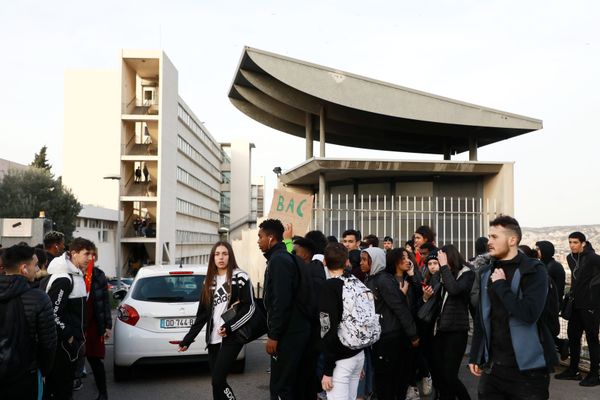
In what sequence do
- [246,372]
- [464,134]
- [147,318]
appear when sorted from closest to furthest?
1. [147,318]
2. [246,372]
3. [464,134]

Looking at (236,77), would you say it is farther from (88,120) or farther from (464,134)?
(88,120)

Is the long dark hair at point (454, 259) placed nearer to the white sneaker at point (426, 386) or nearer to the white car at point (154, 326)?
the white sneaker at point (426, 386)

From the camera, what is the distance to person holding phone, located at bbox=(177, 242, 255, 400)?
5148 mm

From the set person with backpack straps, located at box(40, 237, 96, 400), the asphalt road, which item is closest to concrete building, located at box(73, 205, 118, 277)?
the asphalt road

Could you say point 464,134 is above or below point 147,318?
above

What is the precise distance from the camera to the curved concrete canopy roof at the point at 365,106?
1603 centimetres

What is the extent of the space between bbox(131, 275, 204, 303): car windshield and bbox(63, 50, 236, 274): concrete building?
39.9 m

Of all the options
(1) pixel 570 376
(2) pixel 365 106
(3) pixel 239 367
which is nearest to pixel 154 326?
(3) pixel 239 367

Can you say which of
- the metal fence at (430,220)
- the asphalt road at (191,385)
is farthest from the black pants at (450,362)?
the metal fence at (430,220)

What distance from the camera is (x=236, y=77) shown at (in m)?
18.5

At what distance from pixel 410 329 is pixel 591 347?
3.40 meters

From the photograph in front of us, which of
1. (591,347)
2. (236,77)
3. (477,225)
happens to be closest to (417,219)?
(477,225)

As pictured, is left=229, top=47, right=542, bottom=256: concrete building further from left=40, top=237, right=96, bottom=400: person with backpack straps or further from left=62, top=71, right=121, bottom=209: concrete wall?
left=62, top=71, right=121, bottom=209: concrete wall

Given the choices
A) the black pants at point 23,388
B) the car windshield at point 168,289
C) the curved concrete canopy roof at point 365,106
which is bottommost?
the black pants at point 23,388
